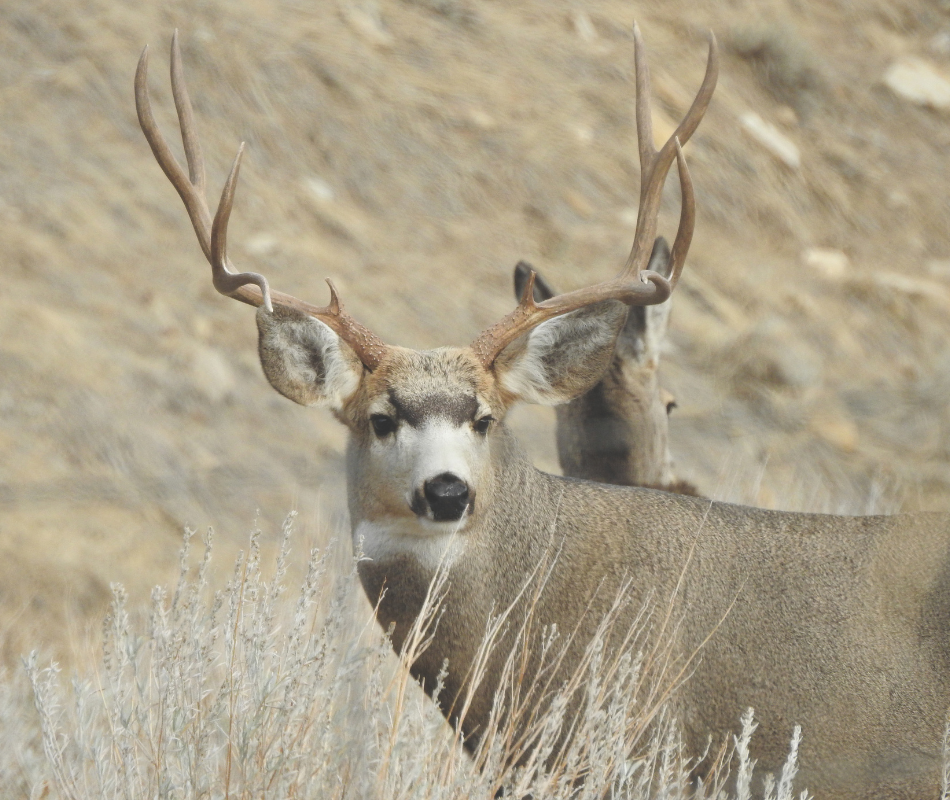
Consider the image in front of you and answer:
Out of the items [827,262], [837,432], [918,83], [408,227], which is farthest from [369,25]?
[918,83]

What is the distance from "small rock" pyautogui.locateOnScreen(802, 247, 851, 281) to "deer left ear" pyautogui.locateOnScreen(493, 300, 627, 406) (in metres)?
11.1

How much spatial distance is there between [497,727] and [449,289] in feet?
30.1

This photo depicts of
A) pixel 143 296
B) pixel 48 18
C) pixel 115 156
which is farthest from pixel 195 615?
pixel 48 18

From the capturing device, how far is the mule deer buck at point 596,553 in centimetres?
431

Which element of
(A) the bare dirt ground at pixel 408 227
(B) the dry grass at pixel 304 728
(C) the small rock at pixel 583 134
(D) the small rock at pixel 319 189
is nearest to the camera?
(B) the dry grass at pixel 304 728

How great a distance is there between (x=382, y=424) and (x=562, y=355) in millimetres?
847

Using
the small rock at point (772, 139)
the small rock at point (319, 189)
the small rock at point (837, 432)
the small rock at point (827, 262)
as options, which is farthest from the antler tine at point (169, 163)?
the small rock at point (772, 139)

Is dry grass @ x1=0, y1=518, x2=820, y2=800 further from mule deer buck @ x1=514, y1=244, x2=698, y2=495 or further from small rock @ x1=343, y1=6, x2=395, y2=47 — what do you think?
small rock @ x1=343, y1=6, x2=395, y2=47

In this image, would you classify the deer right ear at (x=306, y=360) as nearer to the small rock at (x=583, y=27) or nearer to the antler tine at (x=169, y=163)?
the antler tine at (x=169, y=163)

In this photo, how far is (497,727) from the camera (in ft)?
13.3

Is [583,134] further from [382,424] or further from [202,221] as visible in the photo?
[382,424]

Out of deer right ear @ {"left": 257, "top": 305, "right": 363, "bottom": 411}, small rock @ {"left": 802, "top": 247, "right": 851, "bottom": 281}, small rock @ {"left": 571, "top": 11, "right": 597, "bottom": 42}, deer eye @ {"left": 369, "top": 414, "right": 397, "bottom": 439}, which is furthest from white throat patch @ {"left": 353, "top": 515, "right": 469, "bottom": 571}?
small rock @ {"left": 571, "top": 11, "right": 597, "bottom": 42}

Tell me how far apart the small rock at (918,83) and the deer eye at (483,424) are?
15.6m

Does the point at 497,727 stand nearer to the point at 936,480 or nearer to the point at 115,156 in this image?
the point at 936,480
